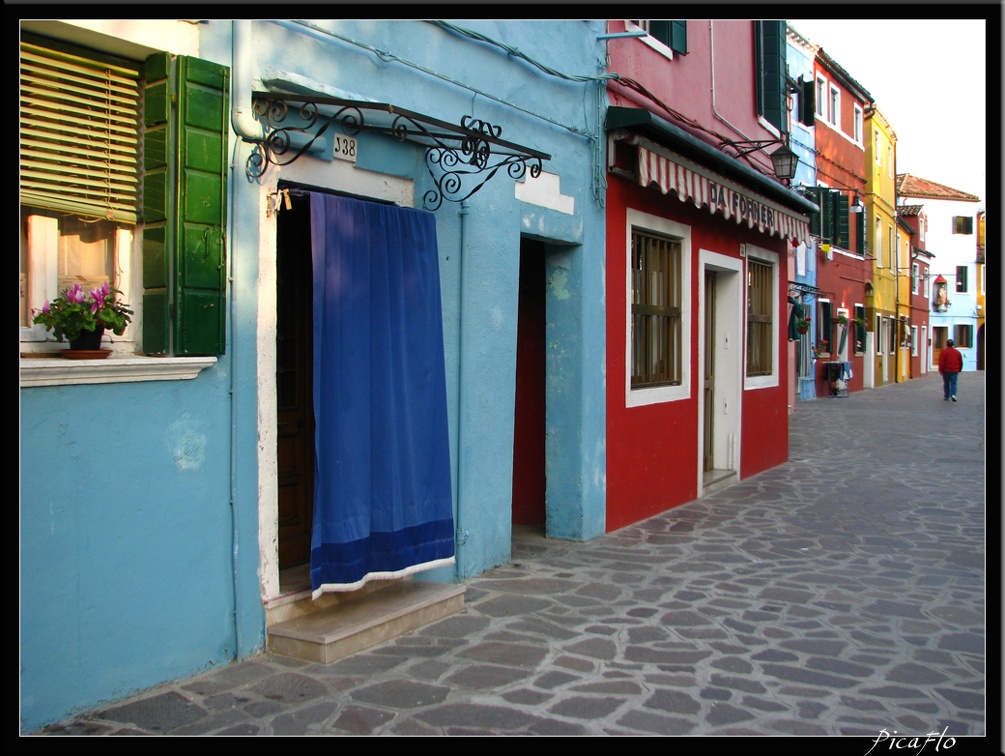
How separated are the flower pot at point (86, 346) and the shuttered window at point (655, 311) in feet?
18.4

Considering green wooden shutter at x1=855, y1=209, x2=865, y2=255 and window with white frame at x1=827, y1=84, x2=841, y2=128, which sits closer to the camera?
window with white frame at x1=827, y1=84, x2=841, y2=128

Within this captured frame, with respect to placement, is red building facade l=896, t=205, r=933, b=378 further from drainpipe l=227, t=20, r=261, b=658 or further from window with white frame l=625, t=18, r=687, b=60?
drainpipe l=227, t=20, r=261, b=658

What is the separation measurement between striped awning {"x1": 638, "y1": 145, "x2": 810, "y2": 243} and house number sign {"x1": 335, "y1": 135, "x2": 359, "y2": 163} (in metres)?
3.26

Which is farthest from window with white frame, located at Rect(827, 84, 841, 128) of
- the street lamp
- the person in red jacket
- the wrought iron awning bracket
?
the wrought iron awning bracket

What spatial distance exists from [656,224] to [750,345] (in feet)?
12.3

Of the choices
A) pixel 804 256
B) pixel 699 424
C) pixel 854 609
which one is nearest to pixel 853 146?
pixel 804 256

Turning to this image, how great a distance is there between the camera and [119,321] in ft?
12.3

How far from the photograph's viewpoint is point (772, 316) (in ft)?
41.4

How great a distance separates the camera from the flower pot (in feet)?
12.1

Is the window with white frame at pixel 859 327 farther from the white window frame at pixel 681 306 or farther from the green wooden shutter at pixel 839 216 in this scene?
the white window frame at pixel 681 306

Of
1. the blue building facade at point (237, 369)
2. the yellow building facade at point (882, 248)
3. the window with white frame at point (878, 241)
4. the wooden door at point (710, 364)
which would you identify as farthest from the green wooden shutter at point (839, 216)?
the blue building facade at point (237, 369)

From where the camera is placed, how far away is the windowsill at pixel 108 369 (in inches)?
137
